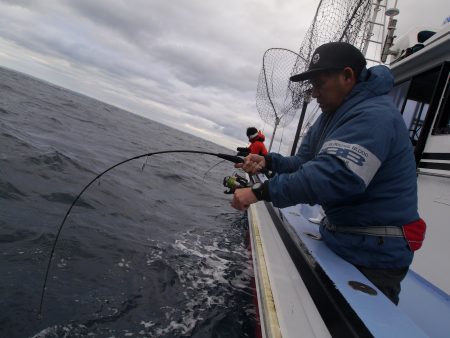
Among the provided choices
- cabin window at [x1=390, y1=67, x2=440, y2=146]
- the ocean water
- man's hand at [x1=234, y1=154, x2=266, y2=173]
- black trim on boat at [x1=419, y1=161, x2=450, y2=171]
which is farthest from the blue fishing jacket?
cabin window at [x1=390, y1=67, x2=440, y2=146]

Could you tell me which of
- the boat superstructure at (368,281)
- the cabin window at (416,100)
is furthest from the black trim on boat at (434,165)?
the cabin window at (416,100)

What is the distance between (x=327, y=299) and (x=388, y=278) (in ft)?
2.01

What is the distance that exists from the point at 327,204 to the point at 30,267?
2.66 metres

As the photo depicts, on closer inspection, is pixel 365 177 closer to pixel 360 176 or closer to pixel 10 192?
pixel 360 176

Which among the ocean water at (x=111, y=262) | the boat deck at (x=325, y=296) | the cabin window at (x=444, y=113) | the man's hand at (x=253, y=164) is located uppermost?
the cabin window at (x=444, y=113)

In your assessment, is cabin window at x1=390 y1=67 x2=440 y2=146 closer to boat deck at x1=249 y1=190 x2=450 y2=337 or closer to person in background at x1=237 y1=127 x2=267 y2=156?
boat deck at x1=249 y1=190 x2=450 y2=337

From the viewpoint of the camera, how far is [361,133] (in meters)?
1.72

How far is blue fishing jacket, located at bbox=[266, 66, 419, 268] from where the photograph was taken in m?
1.70

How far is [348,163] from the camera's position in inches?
66.3

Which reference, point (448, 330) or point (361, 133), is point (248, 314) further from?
point (361, 133)

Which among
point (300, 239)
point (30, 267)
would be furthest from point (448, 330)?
point (30, 267)

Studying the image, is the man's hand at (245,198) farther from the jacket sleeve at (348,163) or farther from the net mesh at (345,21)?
the net mesh at (345,21)

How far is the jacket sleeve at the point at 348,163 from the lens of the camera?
5.54ft

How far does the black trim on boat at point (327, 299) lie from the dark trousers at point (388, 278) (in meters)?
0.39
